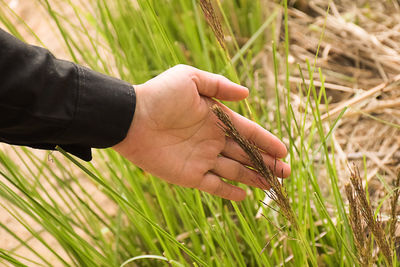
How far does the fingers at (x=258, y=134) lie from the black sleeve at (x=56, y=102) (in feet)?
0.80

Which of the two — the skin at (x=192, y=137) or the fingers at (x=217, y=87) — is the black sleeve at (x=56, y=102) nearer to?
the skin at (x=192, y=137)

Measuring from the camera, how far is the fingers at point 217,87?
104 cm

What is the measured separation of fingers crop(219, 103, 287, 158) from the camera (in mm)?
1059

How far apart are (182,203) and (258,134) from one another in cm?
28

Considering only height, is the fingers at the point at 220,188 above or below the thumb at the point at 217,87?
below

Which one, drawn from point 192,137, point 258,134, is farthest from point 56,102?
point 258,134

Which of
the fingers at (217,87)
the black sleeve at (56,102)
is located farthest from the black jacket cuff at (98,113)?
the fingers at (217,87)

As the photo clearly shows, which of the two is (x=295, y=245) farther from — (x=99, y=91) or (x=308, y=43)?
(x=308, y=43)

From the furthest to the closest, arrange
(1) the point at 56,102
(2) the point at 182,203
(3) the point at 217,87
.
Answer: (2) the point at 182,203 → (3) the point at 217,87 → (1) the point at 56,102

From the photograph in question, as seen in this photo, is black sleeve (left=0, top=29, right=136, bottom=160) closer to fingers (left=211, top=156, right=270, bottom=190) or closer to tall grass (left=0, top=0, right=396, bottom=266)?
tall grass (left=0, top=0, right=396, bottom=266)

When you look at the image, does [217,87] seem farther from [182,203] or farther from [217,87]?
[182,203]

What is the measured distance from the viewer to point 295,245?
1.07 metres

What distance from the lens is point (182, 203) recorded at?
1.18 meters

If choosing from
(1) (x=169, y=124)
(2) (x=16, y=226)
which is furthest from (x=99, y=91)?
(2) (x=16, y=226)
